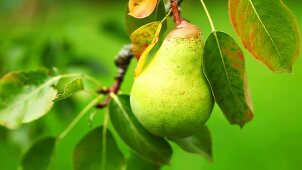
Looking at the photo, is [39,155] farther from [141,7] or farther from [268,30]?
[268,30]

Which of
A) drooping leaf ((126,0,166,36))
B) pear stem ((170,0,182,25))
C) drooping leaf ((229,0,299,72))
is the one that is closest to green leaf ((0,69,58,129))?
drooping leaf ((126,0,166,36))

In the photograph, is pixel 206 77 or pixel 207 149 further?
pixel 207 149

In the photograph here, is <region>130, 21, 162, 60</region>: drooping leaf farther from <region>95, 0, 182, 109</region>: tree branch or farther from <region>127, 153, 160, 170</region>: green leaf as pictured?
<region>127, 153, 160, 170</region>: green leaf

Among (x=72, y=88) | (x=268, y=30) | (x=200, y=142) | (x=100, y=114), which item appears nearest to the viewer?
(x=268, y=30)

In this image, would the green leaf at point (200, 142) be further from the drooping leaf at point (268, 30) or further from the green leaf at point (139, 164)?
the drooping leaf at point (268, 30)

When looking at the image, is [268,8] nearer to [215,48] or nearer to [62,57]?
[215,48]

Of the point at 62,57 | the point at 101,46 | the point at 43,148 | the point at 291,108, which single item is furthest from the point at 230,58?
the point at 101,46

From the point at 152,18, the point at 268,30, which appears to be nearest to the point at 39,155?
the point at 152,18
